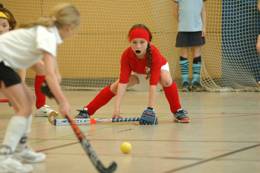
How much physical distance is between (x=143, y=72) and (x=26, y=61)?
2298mm

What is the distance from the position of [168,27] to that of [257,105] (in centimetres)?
354

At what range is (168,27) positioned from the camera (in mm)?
10945

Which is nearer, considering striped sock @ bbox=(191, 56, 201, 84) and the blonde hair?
the blonde hair

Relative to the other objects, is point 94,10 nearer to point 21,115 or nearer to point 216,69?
point 216,69

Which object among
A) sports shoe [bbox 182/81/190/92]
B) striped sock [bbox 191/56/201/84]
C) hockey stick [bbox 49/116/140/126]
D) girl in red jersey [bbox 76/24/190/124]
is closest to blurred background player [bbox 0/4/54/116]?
hockey stick [bbox 49/116/140/126]

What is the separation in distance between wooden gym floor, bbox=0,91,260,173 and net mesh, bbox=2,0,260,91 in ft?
9.97

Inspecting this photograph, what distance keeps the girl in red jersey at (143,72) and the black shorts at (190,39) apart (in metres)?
4.03

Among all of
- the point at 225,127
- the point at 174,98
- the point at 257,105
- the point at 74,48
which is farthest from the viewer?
the point at 74,48

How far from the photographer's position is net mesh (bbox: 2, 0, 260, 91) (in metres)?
10.6

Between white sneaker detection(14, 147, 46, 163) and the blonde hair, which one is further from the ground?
the blonde hair

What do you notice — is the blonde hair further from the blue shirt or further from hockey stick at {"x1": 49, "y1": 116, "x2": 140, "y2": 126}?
the blue shirt

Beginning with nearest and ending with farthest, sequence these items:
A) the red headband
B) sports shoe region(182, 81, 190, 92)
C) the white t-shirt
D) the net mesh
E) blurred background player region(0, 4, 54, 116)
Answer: the white t-shirt
blurred background player region(0, 4, 54, 116)
the red headband
sports shoe region(182, 81, 190, 92)
the net mesh

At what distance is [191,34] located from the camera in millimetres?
10234

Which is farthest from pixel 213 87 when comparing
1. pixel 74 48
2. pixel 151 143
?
pixel 151 143
